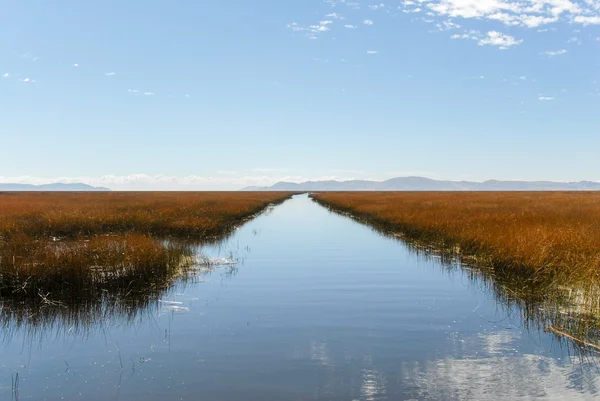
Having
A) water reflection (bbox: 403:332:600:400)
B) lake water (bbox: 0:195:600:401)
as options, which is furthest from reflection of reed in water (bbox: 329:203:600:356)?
water reflection (bbox: 403:332:600:400)

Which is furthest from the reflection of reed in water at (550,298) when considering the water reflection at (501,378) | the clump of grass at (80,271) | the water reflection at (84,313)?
the clump of grass at (80,271)

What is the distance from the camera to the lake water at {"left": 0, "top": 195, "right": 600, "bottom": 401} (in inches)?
238

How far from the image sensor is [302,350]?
24.6ft

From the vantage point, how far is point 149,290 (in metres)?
11.8

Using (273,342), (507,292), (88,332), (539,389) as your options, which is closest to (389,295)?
(507,292)

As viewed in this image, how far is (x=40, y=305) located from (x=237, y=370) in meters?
6.07

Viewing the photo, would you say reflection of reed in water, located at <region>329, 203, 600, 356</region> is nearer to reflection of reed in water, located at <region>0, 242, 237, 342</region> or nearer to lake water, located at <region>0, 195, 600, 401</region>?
lake water, located at <region>0, 195, 600, 401</region>

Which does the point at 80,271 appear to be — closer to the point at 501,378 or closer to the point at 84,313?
the point at 84,313

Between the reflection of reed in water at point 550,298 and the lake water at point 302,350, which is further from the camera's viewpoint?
the reflection of reed in water at point 550,298

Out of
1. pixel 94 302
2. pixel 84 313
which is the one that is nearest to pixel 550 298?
pixel 84 313

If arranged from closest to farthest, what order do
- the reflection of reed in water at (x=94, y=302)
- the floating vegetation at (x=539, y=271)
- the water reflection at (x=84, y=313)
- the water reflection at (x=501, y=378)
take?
the water reflection at (x=501, y=378)
the floating vegetation at (x=539, y=271)
the water reflection at (x=84, y=313)
the reflection of reed in water at (x=94, y=302)

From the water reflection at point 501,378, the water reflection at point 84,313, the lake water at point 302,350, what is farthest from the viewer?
the water reflection at point 84,313

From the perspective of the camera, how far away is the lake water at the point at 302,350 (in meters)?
6.04

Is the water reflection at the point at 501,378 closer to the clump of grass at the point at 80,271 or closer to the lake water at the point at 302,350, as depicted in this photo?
the lake water at the point at 302,350
